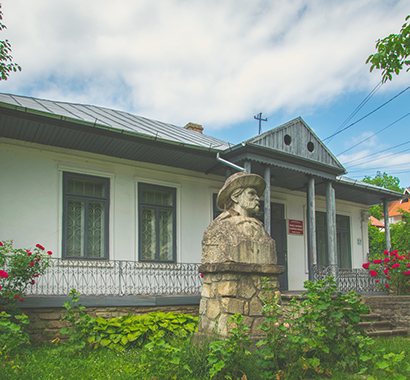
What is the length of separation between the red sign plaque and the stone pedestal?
23.9 ft

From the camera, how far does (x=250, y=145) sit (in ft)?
29.0

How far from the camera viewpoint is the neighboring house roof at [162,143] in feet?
24.5

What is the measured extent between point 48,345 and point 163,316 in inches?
65.8

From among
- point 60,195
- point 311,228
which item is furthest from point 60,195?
point 311,228

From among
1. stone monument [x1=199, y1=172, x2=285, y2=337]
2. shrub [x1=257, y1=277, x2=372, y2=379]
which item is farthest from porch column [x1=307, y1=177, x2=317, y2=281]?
shrub [x1=257, y1=277, x2=372, y2=379]

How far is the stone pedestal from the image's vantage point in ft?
15.3

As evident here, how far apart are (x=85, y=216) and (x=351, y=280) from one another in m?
6.24

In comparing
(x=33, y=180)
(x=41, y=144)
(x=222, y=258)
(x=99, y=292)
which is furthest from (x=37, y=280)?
(x=222, y=258)

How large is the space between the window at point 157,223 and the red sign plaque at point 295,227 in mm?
3917

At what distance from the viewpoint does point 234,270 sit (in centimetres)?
470

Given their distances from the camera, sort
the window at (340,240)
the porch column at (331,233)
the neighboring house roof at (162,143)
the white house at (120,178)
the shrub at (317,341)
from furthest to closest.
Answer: the window at (340,240), the porch column at (331,233), the white house at (120,178), the neighboring house roof at (162,143), the shrub at (317,341)

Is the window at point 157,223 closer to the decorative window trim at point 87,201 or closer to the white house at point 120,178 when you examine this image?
the white house at point 120,178

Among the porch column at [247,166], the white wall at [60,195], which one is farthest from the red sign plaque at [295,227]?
the porch column at [247,166]

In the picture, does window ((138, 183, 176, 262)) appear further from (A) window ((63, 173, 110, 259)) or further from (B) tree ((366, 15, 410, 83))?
(B) tree ((366, 15, 410, 83))
